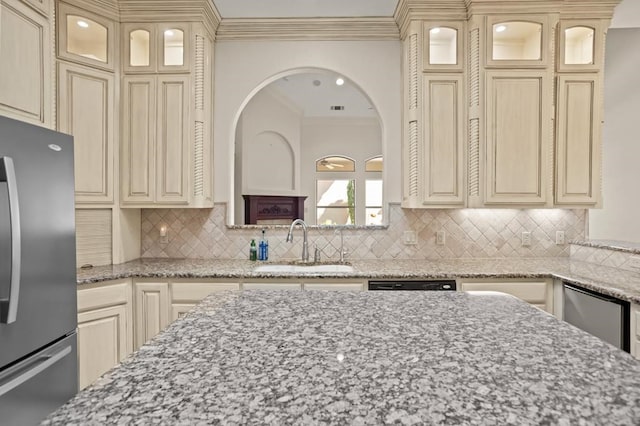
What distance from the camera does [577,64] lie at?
2857 millimetres

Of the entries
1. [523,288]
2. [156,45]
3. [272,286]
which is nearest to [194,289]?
[272,286]

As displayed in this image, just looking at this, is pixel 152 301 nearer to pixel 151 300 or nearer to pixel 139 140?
pixel 151 300

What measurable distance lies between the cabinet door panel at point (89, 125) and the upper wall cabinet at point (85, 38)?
78mm

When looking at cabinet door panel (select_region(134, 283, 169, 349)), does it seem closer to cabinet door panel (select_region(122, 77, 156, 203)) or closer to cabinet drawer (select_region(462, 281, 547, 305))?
cabinet door panel (select_region(122, 77, 156, 203))

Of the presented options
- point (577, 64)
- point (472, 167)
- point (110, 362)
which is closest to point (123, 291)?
point (110, 362)

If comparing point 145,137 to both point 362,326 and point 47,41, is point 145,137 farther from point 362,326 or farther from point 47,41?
point 362,326

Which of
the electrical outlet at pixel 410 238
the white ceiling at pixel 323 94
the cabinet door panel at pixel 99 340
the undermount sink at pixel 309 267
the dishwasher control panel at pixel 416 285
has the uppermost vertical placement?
the white ceiling at pixel 323 94

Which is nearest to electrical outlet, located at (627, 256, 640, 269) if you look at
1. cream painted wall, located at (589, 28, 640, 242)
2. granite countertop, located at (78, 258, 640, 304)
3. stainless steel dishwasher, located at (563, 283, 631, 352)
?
granite countertop, located at (78, 258, 640, 304)

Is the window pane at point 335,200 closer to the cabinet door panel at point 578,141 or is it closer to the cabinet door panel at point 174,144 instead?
the cabinet door panel at point 174,144

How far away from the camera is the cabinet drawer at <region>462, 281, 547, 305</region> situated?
2566 mm

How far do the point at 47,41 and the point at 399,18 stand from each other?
2.46 metres

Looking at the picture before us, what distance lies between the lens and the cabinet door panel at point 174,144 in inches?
115

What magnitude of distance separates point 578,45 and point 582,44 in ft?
0.11

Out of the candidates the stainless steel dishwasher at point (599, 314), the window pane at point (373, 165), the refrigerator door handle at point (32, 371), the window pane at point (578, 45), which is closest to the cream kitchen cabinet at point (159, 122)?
the refrigerator door handle at point (32, 371)
